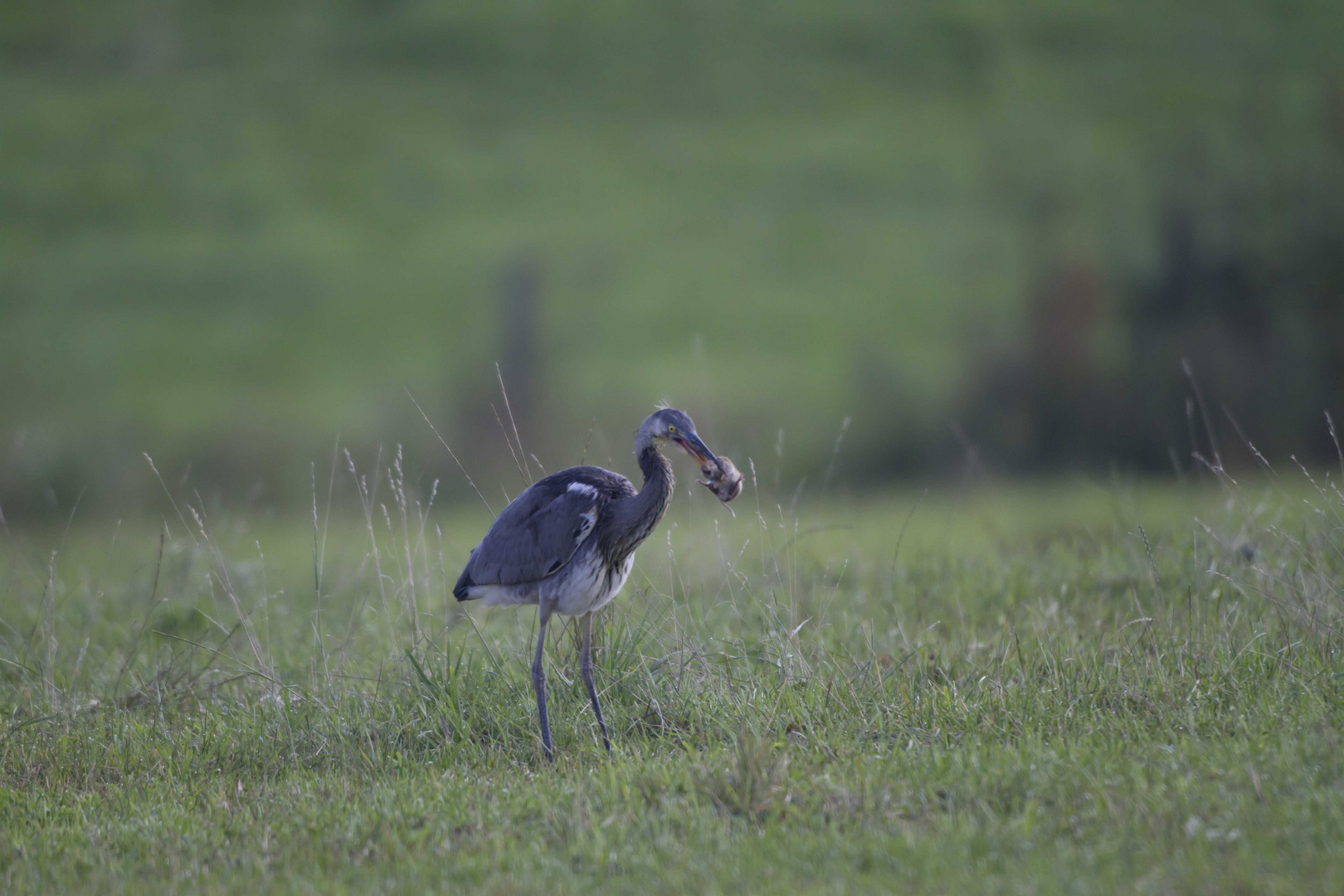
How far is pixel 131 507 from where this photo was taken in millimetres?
15703

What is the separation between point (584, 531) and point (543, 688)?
78cm

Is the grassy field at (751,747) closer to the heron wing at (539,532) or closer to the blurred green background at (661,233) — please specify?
the heron wing at (539,532)

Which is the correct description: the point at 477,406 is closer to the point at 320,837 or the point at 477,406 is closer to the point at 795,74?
the point at 320,837

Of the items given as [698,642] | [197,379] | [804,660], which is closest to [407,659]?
[698,642]

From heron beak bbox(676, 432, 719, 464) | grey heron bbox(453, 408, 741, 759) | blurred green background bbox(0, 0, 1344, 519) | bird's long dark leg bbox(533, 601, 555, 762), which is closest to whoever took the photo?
bird's long dark leg bbox(533, 601, 555, 762)

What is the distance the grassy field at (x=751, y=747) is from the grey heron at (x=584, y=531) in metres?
0.34

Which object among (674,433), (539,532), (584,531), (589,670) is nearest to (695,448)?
(674,433)

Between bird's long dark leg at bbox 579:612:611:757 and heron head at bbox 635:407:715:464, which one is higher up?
heron head at bbox 635:407:715:464

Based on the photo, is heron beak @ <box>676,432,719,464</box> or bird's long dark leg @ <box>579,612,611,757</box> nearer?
bird's long dark leg @ <box>579,612,611,757</box>

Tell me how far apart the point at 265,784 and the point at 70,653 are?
10.6 feet

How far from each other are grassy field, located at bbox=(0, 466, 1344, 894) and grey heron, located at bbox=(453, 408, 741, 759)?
0.34 m

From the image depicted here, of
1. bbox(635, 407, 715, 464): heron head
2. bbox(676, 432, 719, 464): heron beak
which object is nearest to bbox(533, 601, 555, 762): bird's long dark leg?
bbox(635, 407, 715, 464): heron head

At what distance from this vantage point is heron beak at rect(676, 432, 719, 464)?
509 cm

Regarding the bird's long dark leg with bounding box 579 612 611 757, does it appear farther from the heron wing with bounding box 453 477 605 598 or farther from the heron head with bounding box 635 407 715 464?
the heron head with bounding box 635 407 715 464
